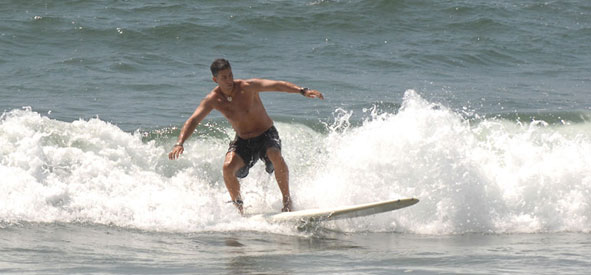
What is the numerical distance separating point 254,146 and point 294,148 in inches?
113

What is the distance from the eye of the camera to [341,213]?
7.42 meters

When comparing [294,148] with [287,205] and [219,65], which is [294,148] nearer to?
[287,205]

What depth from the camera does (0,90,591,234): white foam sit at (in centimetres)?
795

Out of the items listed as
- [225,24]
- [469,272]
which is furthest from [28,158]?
[225,24]

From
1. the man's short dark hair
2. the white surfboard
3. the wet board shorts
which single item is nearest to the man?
the wet board shorts

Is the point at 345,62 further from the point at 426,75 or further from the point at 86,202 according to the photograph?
the point at 86,202

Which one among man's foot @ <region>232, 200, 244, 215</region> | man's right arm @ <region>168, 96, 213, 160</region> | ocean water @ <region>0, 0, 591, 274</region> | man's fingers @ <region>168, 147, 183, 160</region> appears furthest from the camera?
man's foot @ <region>232, 200, 244, 215</region>

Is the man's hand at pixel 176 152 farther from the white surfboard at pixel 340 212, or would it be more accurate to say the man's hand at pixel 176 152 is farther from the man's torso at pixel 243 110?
the white surfboard at pixel 340 212

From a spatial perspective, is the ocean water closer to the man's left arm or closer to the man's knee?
the man's knee

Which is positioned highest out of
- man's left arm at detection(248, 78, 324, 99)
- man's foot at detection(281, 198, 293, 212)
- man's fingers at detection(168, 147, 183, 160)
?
man's left arm at detection(248, 78, 324, 99)

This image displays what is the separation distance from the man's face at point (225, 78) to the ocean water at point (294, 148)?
1.24 m

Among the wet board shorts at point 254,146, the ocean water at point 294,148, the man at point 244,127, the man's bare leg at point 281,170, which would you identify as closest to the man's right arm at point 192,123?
the man at point 244,127

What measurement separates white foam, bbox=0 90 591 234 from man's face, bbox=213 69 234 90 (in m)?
1.24

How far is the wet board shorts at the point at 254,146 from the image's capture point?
776 centimetres
